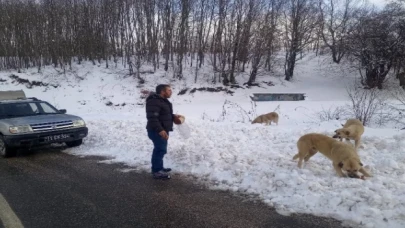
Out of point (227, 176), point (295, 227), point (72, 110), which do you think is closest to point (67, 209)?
point (227, 176)

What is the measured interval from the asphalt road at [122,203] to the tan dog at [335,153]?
1385 mm

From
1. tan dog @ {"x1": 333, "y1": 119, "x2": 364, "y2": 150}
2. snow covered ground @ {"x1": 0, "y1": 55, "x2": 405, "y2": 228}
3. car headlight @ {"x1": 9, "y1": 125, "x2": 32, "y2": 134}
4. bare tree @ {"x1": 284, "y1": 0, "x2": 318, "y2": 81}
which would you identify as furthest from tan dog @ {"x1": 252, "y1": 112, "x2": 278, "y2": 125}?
bare tree @ {"x1": 284, "y1": 0, "x2": 318, "y2": 81}

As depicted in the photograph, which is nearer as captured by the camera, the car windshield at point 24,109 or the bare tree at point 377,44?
the car windshield at point 24,109

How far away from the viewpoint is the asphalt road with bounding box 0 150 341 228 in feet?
12.9

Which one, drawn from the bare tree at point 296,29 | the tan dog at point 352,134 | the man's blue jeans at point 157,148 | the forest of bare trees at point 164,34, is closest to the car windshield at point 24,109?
the man's blue jeans at point 157,148

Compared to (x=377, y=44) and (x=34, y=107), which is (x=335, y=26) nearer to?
(x=377, y=44)

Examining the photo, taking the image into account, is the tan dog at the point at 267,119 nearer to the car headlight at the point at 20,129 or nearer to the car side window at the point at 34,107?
the car side window at the point at 34,107

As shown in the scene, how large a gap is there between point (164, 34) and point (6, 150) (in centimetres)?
2543

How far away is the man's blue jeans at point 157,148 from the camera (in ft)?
18.8

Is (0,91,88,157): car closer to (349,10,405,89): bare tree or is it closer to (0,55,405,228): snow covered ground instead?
(0,55,405,228): snow covered ground

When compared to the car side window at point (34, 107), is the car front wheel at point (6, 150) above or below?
below

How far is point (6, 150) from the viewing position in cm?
796

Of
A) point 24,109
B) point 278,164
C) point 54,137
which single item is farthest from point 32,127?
point 278,164

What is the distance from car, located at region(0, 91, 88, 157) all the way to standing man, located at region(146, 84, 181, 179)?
3810 millimetres
